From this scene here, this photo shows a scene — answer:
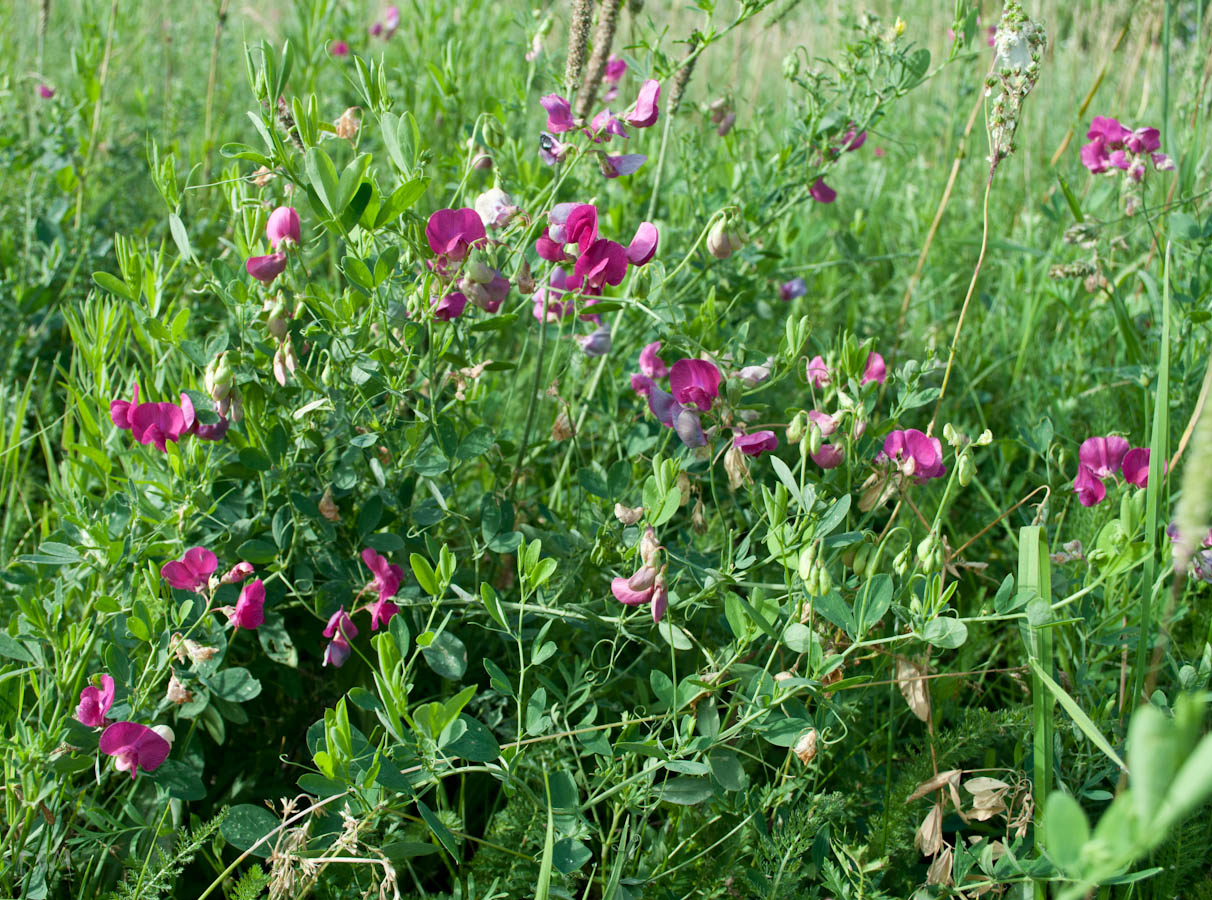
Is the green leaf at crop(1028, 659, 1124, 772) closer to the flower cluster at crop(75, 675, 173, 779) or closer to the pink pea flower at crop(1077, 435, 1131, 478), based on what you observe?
the pink pea flower at crop(1077, 435, 1131, 478)

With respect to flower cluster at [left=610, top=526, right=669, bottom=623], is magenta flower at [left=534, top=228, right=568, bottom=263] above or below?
above

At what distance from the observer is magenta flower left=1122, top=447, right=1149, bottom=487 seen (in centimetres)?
135

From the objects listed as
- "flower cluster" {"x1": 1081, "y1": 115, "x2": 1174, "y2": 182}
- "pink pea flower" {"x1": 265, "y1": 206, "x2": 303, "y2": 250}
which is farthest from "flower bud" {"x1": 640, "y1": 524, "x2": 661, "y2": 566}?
"flower cluster" {"x1": 1081, "y1": 115, "x2": 1174, "y2": 182}

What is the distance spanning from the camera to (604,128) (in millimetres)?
1296

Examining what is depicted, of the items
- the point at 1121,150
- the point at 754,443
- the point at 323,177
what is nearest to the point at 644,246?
the point at 754,443

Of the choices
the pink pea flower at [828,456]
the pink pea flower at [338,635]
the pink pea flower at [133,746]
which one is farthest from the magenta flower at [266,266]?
the pink pea flower at [828,456]

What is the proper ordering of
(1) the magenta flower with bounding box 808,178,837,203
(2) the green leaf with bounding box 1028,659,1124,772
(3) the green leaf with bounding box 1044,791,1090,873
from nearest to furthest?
(3) the green leaf with bounding box 1044,791,1090,873 → (2) the green leaf with bounding box 1028,659,1124,772 → (1) the magenta flower with bounding box 808,178,837,203

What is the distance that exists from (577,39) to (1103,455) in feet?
3.18

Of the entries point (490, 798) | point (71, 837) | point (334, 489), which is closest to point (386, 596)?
point (334, 489)

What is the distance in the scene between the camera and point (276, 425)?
127 cm

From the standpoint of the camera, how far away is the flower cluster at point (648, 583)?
106 centimetres

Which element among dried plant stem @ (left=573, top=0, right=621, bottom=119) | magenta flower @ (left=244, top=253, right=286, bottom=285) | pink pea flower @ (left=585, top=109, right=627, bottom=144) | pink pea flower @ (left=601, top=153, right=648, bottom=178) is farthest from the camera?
dried plant stem @ (left=573, top=0, right=621, bottom=119)

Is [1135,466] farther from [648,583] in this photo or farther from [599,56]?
[599,56]

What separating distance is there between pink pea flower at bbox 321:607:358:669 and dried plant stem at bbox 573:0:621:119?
2.70ft
